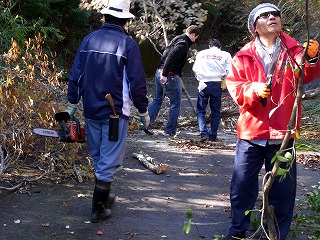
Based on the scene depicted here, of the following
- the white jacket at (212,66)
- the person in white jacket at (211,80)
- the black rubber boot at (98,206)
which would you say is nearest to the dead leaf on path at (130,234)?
the black rubber boot at (98,206)

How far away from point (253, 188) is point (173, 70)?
496 cm

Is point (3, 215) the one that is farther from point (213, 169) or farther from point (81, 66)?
point (213, 169)

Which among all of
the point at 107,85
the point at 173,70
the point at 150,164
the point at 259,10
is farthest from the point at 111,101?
the point at 173,70

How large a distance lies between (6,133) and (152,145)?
3278mm

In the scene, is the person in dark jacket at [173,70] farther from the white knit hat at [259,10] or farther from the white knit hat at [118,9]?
the white knit hat at [259,10]

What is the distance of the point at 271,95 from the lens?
12.9 ft

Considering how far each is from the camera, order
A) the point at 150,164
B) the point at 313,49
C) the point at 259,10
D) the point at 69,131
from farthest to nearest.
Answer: the point at 150,164 < the point at 69,131 < the point at 259,10 < the point at 313,49

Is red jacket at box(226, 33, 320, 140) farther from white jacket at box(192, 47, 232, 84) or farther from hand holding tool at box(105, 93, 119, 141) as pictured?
white jacket at box(192, 47, 232, 84)

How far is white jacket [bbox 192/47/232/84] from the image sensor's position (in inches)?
352

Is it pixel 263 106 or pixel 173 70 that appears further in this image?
pixel 173 70

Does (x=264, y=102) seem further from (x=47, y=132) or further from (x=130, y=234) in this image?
(x=47, y=132)

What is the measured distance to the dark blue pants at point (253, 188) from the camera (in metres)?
4.03

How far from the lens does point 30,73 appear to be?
18.5ft

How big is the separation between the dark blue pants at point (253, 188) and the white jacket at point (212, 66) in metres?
4.83
